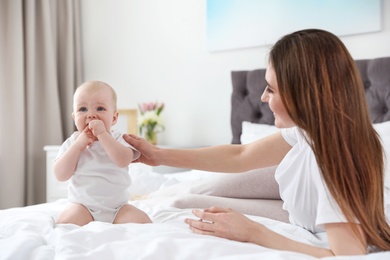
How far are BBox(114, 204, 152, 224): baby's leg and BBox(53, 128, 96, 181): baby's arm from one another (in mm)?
222

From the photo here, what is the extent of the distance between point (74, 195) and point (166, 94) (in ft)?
7.47

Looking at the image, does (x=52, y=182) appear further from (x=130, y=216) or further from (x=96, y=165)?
(x=130, y=216)

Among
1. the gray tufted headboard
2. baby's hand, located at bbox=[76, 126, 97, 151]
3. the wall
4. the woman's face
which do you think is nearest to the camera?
the woman's face

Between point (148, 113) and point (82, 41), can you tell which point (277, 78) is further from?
point (82, 41)

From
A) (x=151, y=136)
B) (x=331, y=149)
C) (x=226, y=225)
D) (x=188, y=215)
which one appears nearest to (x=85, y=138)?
(x=188, y=215)

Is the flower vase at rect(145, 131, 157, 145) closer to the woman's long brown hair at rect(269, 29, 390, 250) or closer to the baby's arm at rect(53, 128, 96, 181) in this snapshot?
the baby's arm at rect(53, 128, 96, 181)

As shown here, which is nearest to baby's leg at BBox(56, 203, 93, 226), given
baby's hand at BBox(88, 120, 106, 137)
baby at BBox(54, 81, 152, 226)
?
baby at BBox(54, 81, 152, 226)

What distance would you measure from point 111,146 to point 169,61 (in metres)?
2.34

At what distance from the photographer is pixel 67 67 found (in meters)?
4.15

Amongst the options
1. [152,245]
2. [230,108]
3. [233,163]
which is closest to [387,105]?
[230,108]

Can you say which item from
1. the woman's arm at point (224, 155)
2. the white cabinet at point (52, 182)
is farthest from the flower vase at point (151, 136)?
the woman's arm at point (224, 155)

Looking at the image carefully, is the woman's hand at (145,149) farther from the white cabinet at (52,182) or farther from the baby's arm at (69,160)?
the white cabinet at (52,182)

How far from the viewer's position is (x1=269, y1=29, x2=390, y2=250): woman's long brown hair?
114 centimetres

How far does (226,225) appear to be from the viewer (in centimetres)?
120
